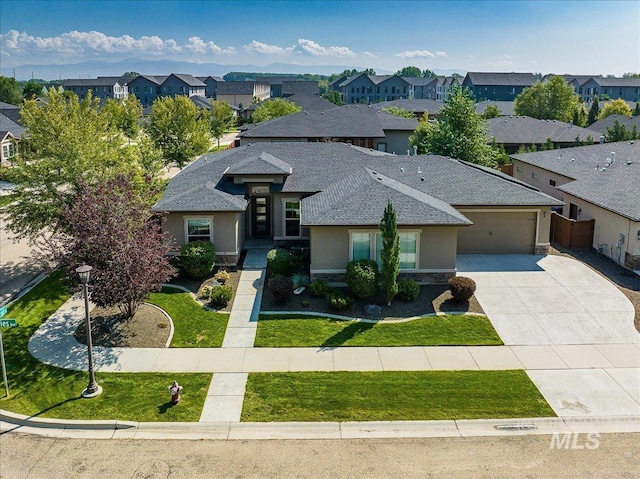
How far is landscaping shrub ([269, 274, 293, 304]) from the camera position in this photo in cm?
1943

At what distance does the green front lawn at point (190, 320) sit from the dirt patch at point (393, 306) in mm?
1915

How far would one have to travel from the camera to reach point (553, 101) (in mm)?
68938

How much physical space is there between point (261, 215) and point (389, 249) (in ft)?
31.6

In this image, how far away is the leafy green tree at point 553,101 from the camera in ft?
225

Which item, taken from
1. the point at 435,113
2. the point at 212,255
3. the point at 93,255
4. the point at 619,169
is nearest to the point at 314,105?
the point at 435,113

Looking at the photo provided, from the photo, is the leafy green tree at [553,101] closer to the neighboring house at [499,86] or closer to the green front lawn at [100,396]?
the neighboring house at [499,86]

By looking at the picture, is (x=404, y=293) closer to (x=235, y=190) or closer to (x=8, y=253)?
(x=235, y=190)

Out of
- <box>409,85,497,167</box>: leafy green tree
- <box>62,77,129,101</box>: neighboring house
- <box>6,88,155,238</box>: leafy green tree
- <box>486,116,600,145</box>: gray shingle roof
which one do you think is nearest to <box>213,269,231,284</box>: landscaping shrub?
<box>6,88,155,238</box>: leafy green tree

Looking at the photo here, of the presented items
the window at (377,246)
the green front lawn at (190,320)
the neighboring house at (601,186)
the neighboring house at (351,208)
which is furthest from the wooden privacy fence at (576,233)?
the green front lawn at (190,320)

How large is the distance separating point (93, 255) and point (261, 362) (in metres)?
6.09

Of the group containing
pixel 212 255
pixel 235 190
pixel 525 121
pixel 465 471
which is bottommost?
pixel 465 471

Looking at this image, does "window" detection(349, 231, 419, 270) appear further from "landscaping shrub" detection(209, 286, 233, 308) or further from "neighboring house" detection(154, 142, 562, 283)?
"landscaping shrub" detection(209, 286, 233, 308)

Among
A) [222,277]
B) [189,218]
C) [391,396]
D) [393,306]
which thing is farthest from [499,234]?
[189,218]

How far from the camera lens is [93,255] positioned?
1655 centimetres
